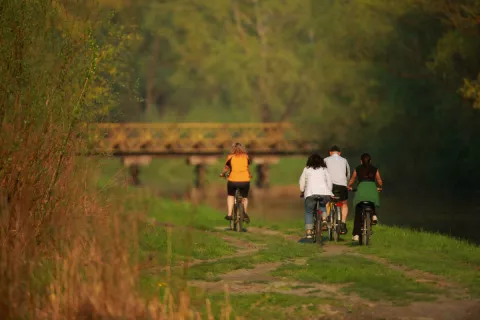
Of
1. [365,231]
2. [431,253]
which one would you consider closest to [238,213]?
[365,231]

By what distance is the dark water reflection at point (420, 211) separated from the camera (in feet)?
104

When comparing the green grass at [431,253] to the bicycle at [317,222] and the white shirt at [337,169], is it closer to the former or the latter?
the bicycle at [317,222]

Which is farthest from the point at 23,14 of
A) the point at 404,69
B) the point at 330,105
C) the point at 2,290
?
the point at 330,105

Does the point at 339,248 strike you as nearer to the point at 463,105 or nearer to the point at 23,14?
the point at 23,14

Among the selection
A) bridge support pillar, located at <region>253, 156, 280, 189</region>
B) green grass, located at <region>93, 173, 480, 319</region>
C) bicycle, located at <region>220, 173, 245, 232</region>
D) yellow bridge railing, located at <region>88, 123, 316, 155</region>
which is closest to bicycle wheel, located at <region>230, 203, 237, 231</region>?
bicycle, located at <region>220, 173, 245, 232</region>

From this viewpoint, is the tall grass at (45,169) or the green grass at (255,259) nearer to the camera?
the tall grass at (45,169)

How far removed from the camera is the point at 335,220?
2080 centimetres

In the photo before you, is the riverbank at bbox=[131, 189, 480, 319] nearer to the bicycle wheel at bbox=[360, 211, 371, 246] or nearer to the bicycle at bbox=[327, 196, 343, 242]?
the bicycle wheel at bbox=[360, 211, 371, 246]

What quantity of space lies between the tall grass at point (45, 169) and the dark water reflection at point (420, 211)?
10.8 m

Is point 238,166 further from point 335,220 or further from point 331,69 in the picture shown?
point 331,69

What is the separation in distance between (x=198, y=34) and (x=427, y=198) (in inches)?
1472

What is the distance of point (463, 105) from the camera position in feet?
142

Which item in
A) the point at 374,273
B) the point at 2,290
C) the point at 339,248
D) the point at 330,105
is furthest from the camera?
the point at 330,105

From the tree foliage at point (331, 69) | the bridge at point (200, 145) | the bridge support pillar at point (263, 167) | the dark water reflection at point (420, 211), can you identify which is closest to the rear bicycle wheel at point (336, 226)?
the tree foliage at point (331, 69)
